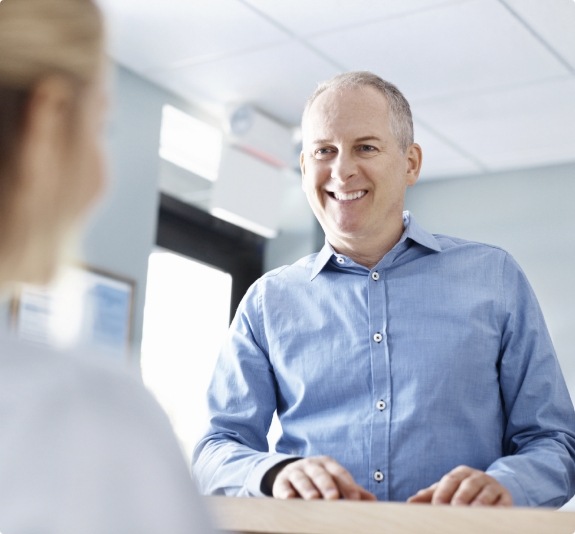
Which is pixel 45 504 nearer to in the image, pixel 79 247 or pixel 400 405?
pixel 79 247

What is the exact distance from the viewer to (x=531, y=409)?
1.47m

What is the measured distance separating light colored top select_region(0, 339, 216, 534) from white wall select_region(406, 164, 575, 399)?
13.8ft

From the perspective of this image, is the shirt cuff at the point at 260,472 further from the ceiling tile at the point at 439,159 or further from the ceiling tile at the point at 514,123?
the ceiling tile at the point at 439,159

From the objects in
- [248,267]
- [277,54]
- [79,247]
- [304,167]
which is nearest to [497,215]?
[248,267]

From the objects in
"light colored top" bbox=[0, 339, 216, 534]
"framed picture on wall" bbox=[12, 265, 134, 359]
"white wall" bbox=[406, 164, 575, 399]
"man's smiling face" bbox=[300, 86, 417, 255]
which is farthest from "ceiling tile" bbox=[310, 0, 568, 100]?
"light colored top" bbox=[0, 339, 216, 534]

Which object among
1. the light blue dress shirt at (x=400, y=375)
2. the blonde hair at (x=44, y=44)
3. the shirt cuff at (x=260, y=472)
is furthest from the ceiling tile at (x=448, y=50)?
the blonde hair at (x=44, y=44)

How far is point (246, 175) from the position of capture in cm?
420

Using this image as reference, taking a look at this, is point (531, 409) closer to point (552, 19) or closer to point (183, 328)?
point (552, 19)

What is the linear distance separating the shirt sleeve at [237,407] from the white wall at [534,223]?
10.2 ft

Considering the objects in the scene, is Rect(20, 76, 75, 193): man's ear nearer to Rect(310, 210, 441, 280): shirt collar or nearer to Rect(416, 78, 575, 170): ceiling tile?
Rect(310, 210, 441, 280): shirt collar

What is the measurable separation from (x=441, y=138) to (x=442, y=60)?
0.80 metres

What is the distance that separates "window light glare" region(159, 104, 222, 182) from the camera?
13.7 ft

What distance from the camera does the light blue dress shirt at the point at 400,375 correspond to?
4.85 ft

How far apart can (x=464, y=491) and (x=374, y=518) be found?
24 cm
